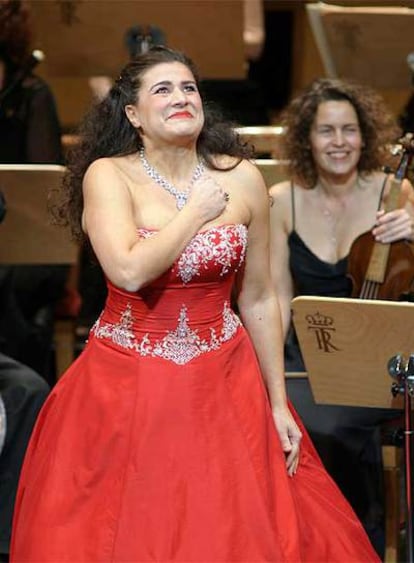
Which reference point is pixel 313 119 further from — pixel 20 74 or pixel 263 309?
pixel 20 74

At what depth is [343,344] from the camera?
277 centimetres

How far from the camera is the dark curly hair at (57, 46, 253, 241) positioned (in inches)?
108

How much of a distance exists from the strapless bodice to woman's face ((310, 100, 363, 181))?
0.89 m

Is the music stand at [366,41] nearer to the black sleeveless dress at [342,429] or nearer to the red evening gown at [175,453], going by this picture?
the black sleeveless dress at [342,429]

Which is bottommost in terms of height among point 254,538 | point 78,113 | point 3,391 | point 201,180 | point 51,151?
point 254,538

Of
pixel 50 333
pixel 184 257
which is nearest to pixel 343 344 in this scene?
pixel 184 257

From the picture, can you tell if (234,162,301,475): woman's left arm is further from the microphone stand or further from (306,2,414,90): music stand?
(306,2,414,90): music stand

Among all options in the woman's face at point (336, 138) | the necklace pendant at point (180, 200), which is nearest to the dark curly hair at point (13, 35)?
the woman's face at point (336, 138)

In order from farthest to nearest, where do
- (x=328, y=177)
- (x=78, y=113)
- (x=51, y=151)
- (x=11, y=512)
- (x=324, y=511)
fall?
(x=78, y=113), (x=51, y=151), (x=328, y=177), (x=11, y=512), (x=324, y=511)

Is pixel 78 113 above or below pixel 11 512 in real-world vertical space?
above

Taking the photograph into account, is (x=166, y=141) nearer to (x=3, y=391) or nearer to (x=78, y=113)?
(x=3, y=391)

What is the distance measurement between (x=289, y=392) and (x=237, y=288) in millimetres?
598

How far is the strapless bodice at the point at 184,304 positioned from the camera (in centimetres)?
258

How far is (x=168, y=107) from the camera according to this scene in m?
2.65
